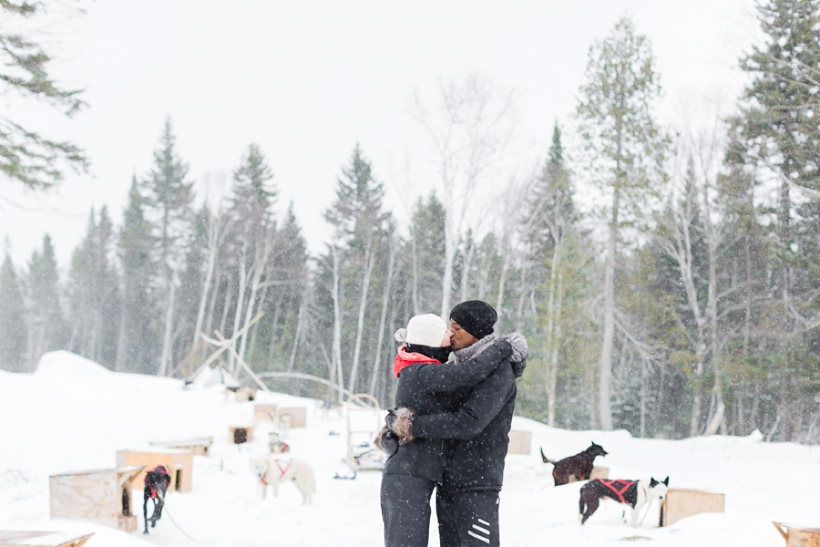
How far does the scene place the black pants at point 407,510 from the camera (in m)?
2.36

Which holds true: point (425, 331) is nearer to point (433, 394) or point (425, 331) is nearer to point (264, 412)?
point (433, 394)

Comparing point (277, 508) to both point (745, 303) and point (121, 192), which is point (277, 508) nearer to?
point (745, 303)

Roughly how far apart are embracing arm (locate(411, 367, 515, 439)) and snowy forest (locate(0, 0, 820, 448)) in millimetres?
9962

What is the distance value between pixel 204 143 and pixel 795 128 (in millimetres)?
30740

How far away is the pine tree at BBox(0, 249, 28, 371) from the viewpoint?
46344mm

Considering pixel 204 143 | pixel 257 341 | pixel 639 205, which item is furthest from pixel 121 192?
pixel 639 205

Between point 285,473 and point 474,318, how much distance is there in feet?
20.2

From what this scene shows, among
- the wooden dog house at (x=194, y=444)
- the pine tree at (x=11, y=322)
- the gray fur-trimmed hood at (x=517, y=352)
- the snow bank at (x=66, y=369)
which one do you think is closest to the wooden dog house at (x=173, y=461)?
the wooden dog house at (x=194, y=444)

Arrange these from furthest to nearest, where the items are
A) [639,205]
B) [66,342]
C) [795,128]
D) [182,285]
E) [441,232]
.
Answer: [66,342] → [182,285] → [441,232] → [639,205] → [795,128]

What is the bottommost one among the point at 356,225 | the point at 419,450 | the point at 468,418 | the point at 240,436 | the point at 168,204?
the point at 240,436

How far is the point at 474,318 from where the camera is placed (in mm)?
2617

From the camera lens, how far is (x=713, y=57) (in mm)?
11398

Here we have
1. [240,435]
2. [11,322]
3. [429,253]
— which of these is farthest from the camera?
[11,322]

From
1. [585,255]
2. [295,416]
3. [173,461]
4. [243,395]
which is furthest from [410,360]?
[585,255]
